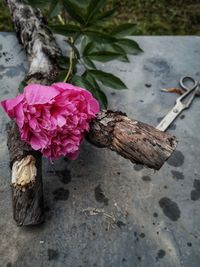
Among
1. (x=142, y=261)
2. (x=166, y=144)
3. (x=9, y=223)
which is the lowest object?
(x=9, y=223)

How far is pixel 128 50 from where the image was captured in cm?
158

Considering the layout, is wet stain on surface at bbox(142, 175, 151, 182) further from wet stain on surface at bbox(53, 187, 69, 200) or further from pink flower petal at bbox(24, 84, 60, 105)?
pink flower petal at bbox(24, 84, 60, 105)

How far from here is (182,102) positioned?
56.9 inches

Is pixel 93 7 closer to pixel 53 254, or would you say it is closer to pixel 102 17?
pixel 102 17

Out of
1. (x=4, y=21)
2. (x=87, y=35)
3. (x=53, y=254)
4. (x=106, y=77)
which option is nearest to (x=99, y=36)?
(x=87, y=35)

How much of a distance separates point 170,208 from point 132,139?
0.26 m


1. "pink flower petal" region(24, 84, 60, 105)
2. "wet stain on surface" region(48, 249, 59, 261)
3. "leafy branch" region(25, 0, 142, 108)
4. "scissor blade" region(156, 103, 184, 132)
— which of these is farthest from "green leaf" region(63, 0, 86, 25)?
"wet stain on surface" region(48, 249, 59, 261)

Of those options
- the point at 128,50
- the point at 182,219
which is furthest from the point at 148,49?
the point at 182,219

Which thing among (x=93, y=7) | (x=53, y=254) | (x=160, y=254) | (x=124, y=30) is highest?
(x=93, y=7)

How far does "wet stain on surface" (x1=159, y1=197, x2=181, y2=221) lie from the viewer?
3.68 feet

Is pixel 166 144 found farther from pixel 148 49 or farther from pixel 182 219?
pixel 148 49

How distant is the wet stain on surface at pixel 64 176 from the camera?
118 centimetres

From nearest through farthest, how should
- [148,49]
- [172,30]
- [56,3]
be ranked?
[56,3] < [148,49] < [172,30]

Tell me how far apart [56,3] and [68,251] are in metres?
0.79
